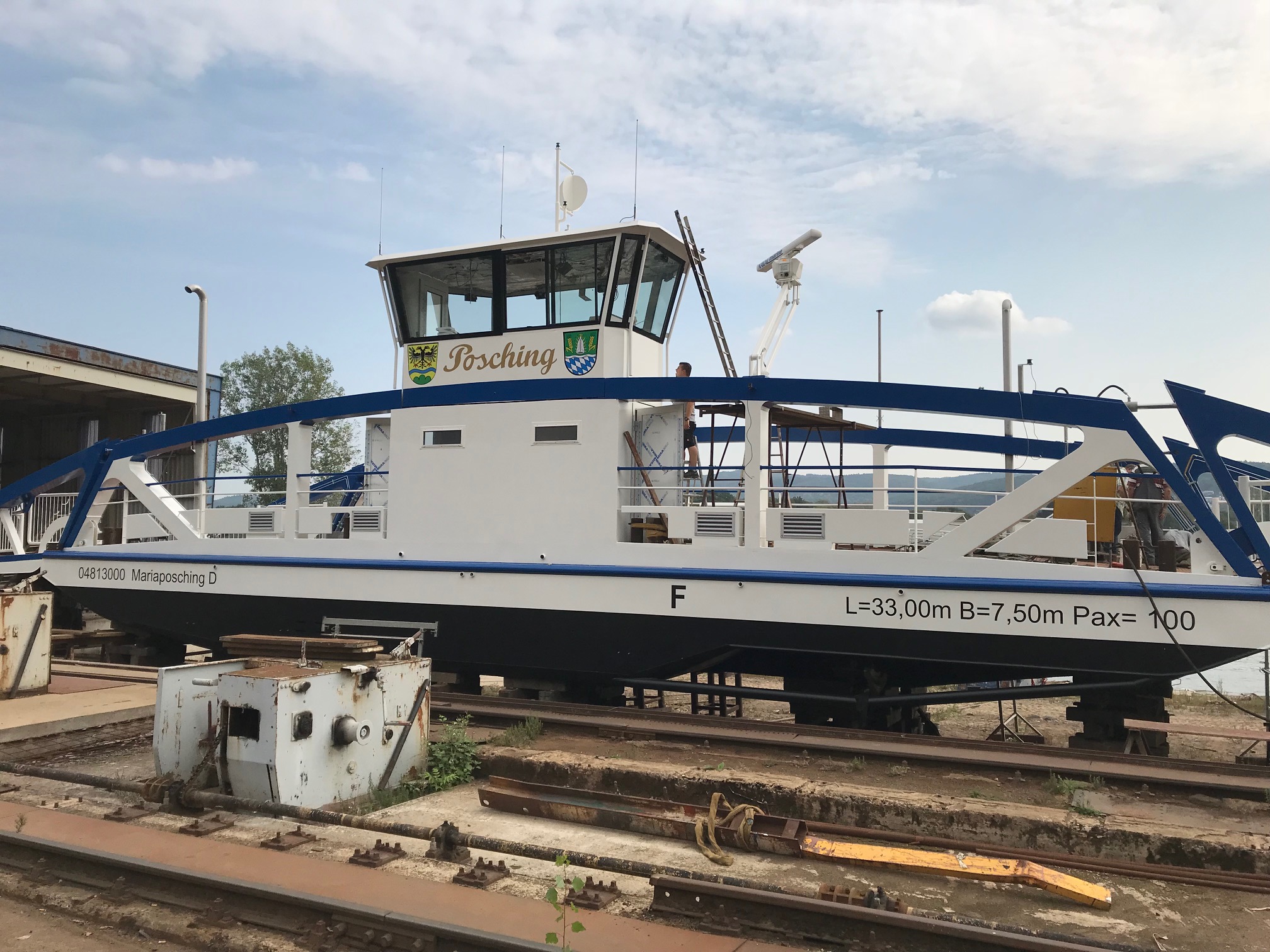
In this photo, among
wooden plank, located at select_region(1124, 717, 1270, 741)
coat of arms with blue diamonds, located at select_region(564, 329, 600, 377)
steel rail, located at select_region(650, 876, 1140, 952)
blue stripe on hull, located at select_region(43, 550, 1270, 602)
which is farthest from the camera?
coat of arms with blue diamonds, located at select_region(564, 329, 600, 377)

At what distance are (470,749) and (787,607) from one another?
10.1ft

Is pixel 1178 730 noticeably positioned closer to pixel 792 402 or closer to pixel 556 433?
pixel 792 402

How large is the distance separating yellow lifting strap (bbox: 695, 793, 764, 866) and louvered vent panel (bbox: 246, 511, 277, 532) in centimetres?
755

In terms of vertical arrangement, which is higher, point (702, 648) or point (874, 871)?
point (702, 648)

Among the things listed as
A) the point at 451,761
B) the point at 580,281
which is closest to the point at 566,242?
the point at 580,281

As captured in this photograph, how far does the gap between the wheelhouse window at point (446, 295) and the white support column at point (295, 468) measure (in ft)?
5.43

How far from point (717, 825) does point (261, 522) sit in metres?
7.91

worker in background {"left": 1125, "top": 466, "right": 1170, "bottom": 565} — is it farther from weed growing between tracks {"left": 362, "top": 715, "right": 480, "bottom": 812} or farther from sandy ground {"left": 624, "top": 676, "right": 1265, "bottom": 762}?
weed growing between tracks {"left": 362, "top": 715, "right": 480, "bottom": 812}

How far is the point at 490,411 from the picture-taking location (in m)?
9.73

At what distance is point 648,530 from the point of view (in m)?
9.07

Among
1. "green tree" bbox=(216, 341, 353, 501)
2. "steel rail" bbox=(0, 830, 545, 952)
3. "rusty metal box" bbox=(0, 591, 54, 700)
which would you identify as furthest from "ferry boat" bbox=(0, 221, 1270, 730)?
"green tree" bbox=(216, 341, 353, 501)

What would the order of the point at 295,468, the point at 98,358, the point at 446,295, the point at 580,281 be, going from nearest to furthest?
the point at 580,281
the point at 295,468
the point at 446,295
the point at 98,358

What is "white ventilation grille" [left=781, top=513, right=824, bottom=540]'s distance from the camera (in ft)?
28.1

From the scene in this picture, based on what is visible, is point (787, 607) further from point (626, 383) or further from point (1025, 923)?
point (1025, 923)
